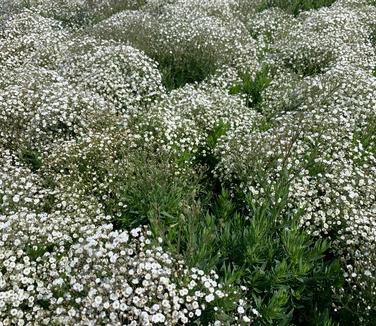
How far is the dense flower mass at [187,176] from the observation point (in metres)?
4.30

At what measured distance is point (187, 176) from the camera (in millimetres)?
6129

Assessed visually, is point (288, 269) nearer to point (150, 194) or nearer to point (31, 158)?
point (150, 194)

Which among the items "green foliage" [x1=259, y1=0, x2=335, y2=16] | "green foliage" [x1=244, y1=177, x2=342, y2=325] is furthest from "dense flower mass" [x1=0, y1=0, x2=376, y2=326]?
"green foliage" [x1=259, y1=0, x2=335, y2=16]

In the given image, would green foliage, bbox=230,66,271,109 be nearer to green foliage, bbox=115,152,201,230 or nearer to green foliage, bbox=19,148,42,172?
green foliage, bbox=115,152,201,230

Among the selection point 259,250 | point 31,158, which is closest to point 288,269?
point 259,250

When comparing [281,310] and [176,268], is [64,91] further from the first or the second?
[281,310]

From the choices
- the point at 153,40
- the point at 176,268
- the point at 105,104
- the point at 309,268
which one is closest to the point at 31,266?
the point at 176,268

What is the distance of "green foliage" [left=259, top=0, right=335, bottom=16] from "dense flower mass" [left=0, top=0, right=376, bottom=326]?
3.04 metres

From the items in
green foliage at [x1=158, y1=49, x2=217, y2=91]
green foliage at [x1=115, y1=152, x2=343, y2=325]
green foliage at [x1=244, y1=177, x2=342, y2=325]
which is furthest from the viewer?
green foliage at [x1=158, y1=49, x2=217, y2=91]

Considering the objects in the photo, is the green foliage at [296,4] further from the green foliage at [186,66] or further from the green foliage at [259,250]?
the green foliage at [259,250]

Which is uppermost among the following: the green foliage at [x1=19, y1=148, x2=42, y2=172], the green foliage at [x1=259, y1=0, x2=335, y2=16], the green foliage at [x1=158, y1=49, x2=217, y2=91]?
the green foliage at [x1=259, y1=0, x2=335, y2=16]

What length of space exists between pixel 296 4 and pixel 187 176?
33.1ft

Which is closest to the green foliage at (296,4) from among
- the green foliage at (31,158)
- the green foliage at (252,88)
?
the green foliage at (252,88)

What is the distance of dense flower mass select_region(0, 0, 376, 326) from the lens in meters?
4.30
